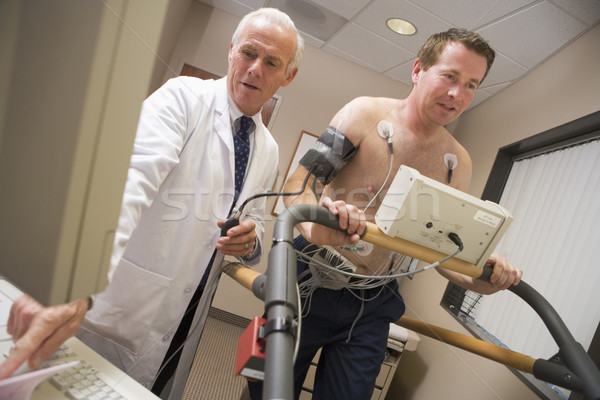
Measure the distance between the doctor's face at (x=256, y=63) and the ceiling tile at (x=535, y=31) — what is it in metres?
0.46

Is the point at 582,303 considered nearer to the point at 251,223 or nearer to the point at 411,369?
the point at 411,369

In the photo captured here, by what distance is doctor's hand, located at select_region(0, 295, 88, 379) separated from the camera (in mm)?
254

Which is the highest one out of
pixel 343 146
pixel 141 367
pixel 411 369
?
pixel 343 146

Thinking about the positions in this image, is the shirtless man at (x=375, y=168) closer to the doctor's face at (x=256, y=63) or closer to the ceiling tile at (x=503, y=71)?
the ceiling tile at (x=503, y=71)

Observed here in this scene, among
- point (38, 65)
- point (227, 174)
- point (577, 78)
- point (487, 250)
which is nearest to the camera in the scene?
point (38, 65)

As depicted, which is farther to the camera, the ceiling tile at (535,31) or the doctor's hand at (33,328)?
the ceiling tile at (535,31)

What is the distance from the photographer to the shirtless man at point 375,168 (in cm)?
71

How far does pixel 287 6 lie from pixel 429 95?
33 cm

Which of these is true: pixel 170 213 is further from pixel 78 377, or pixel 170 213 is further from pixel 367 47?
pixel 367 47

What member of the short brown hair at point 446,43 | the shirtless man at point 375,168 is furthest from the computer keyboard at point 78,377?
the short brown hair at point 446,43

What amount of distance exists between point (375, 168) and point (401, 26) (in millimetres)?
287

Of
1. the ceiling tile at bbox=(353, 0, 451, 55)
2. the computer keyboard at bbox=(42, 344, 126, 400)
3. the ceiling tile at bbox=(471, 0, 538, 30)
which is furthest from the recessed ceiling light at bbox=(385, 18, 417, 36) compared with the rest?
the computer keyboard at bbox=(42, 344, 126, 400)

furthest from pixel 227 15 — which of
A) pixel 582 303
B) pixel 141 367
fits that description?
pixel 582 303

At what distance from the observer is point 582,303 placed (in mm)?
1016
